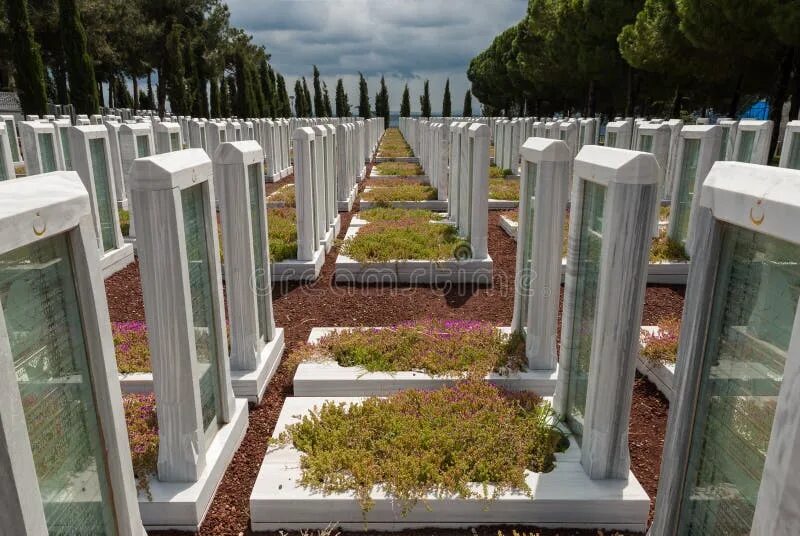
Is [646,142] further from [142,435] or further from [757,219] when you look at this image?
[142,435]

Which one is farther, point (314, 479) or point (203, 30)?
point (203, 30)

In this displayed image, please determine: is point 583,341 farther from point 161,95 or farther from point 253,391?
point 161,95

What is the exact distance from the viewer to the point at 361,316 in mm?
6918

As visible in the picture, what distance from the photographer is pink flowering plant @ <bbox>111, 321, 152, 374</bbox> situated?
16.0ft

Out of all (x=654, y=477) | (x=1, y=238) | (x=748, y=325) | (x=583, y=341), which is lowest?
(x=654, y=477)

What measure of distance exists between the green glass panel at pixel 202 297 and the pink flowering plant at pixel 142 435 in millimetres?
374

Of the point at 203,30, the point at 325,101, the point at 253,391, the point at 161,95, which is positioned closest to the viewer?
the point at 253,391

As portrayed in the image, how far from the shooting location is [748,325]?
210cm

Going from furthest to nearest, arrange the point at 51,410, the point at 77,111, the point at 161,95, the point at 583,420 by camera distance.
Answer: the point at 161,95 → the point at 77,111 → the point at 583,420 → the point at 51,410

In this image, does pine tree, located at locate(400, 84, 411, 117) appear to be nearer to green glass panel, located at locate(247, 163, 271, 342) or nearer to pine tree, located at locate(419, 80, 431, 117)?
pine tree, located at locate(419, 80, 431, 117)

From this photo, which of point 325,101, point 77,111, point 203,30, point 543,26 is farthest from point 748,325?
point 325,101

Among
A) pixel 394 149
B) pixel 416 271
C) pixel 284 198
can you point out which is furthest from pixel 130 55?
pixel 416 271

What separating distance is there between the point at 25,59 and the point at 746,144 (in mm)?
27753

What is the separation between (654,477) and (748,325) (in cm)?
221
